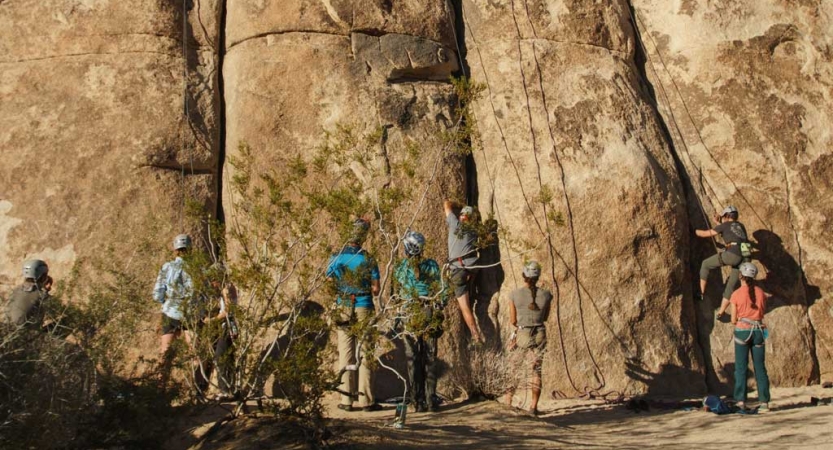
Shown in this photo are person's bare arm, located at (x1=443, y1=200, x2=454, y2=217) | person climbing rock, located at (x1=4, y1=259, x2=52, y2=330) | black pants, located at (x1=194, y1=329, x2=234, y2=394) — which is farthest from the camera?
person's bare arm, located at (x1=443, y1=200, x2=454, y2=217)

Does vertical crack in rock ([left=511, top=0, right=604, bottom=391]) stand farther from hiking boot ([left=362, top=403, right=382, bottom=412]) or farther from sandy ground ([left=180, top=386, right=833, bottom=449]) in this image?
hiking boot ([left=362, top=403, right=382, bottom=412])

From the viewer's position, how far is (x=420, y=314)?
292 inches

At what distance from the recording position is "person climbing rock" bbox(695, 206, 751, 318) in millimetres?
11500

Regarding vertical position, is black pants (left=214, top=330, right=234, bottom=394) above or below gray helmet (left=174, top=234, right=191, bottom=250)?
below

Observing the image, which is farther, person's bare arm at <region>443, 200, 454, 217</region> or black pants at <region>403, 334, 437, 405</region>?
person's bare arm at <region>443, 200, 454, 217</region>

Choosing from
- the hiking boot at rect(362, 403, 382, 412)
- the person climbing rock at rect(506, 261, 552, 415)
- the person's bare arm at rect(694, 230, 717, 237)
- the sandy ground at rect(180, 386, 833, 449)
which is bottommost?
the sandy ground at rect(180, 386, 833, 449)

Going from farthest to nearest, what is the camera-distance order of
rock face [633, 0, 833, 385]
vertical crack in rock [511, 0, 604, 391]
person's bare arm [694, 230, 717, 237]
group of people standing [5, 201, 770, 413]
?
rock face [633, 0, 833, 385], person's bare arm [694, 230, 717, 237], vertical crack in rock [511, 0, 604, 391], group of people standing [5, 201, 770, 413]

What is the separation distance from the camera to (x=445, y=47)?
12367 mm

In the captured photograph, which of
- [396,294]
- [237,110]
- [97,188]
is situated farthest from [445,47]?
[396,294]

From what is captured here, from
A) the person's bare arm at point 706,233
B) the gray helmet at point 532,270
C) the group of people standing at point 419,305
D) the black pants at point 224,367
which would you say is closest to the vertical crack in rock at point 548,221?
the group of people standing at point 419,305

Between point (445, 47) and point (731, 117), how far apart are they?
3.79 m

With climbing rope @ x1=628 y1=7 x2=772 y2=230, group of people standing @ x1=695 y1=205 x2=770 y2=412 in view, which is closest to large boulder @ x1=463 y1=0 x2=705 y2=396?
climbing rope @ x1=628 y1=7 x2=772 y2=230

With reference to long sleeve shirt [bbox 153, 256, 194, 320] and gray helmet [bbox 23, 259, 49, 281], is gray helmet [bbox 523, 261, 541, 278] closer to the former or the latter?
long sleeve shirt [bbox 153, 256, 194, 320]

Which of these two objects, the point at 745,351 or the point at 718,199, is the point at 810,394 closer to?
the point at 745,351
